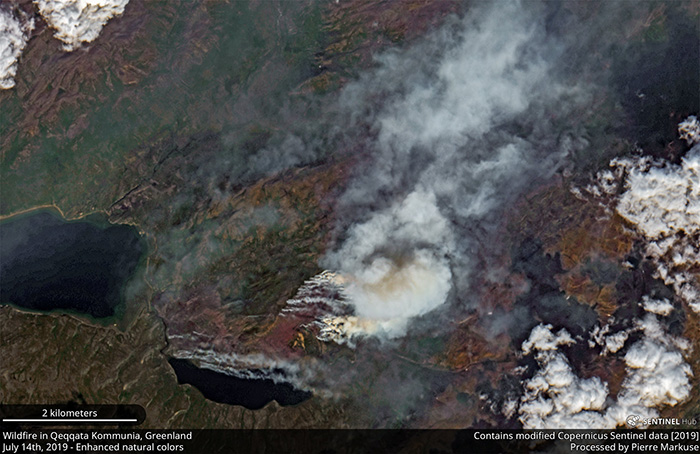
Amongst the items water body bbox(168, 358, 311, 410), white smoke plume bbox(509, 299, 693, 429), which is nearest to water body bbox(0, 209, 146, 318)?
water body bbox(168, 358, 311, 410)

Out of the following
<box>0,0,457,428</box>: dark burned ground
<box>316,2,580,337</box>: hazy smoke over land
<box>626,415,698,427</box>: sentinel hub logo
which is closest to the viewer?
<box>626,415,698,427</box>: sentinel hub logo

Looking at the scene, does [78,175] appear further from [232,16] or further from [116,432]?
[116,432]

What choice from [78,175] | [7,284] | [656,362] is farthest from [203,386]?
[656,362]
